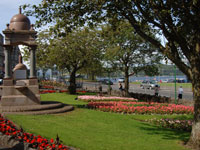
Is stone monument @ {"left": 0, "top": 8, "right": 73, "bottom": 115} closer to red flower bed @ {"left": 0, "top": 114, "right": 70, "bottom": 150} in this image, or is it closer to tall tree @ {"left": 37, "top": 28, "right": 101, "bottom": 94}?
red flower bed @ {"left": 0, "top": 114, "right": 70, "bottom": 150}

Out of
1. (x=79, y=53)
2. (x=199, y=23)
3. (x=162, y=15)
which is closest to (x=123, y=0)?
(x=162, y=15)

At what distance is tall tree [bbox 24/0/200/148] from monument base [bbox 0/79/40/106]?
15.8ft

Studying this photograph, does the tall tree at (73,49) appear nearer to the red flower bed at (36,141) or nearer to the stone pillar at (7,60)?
the stone pillar at (7,60)

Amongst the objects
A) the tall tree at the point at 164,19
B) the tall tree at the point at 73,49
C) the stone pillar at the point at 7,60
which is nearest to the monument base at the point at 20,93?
the stone pillar at the point at 7,60

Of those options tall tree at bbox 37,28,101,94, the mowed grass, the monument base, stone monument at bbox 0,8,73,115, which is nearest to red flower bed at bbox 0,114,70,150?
the mowed grass

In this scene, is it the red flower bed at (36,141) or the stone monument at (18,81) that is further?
the stone monument at (18,81)

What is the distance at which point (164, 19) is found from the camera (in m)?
7.75

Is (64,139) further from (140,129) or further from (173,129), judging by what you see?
(173,129)

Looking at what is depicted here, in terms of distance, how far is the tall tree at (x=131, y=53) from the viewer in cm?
2353

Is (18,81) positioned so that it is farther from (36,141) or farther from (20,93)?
(36,141)

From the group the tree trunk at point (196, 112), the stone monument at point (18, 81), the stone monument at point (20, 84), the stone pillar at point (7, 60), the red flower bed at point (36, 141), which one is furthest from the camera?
the stone pillar at point (7, 60)

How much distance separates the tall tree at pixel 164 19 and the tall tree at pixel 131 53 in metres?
13.1

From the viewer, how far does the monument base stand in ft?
41.6

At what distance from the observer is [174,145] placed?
Result: 7582 millimetres
